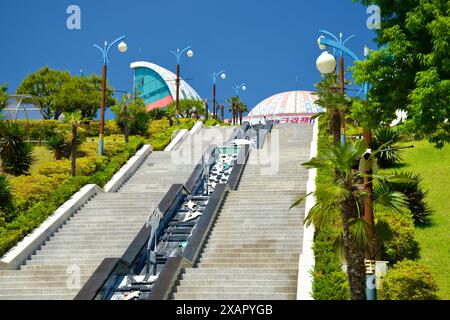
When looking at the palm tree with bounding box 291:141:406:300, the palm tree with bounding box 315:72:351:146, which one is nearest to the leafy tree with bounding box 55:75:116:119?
the palm tree with bounding box 315:72:351:146

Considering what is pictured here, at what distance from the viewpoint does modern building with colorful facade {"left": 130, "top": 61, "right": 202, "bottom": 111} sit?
104 m

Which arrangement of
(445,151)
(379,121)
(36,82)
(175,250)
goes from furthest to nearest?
(36,82)
(445,151)
(175,250)
(379,121)

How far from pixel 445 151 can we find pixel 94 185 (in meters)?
15.5

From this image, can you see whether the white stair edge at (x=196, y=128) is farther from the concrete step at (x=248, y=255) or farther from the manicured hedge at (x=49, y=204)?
the concrete step at (x=248, y=255)

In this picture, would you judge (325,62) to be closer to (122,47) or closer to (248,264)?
(248,264)

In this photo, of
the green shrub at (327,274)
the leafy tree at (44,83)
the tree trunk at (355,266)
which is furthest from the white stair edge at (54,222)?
the leafy tree at (44,83)

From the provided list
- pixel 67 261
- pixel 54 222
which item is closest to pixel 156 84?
pixel 54 222

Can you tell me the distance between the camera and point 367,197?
38.8ft

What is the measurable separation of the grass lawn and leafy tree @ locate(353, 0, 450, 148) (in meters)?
3.64

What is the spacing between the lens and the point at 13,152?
1023 inches
